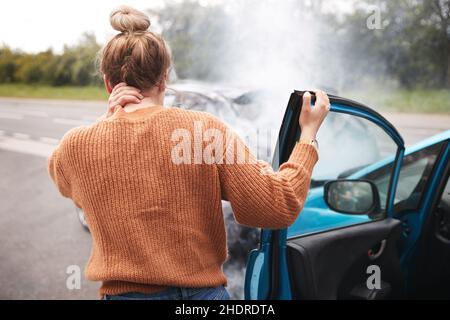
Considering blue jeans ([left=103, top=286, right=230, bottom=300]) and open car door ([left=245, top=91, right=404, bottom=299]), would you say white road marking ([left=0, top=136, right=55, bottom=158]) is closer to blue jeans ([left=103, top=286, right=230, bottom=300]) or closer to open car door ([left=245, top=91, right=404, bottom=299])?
open car door ([left=245, top=91, right=404, bottom=299])

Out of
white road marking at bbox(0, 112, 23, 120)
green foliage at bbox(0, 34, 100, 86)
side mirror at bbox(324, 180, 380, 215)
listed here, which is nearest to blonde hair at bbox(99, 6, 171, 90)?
side mirror at bbox(324, 180, 380, 215)

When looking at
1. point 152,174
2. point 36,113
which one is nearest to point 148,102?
point 152,174

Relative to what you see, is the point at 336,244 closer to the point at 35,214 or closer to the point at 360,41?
the point at 35,214

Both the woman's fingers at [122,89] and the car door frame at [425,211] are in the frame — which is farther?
the car door frame at [425,211]

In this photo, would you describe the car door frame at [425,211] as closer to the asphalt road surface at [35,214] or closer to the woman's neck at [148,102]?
the woman's neck at [148,102]

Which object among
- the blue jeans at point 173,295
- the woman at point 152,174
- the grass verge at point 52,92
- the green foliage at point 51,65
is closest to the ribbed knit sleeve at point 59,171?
the woman at point 152,174

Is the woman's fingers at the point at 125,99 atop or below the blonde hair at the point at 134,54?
below

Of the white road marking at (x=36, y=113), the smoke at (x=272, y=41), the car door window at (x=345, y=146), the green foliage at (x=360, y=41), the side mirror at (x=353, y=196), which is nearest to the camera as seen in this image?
the side mirror at (x=353, y=196)

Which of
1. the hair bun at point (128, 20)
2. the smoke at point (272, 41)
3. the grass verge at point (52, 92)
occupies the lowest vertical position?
the grass verge at point (52, 92)

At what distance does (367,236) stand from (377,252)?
13cm

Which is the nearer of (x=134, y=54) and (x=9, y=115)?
(x=134, y=54)

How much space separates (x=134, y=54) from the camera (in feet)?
3.52

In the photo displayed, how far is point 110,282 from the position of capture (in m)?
1.18

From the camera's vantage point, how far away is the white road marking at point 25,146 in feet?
11.0
